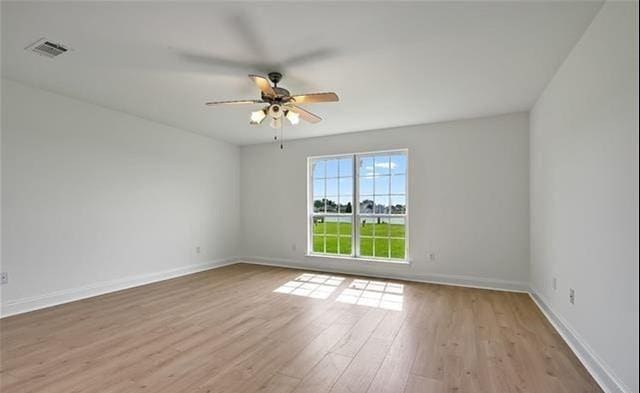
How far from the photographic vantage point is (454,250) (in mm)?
4531

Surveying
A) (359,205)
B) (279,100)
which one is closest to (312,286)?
(359,205)

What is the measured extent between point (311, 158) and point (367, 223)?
1.63m

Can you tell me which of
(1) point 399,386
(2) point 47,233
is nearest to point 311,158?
(2) point 47,233

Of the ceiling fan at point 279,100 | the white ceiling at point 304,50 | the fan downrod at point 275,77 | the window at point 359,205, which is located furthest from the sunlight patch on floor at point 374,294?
the fan downrod at point 275,77

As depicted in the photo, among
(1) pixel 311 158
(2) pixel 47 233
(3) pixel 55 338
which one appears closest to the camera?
(3) pixel 55 338

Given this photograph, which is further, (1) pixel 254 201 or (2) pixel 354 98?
(1) pixel 254 201

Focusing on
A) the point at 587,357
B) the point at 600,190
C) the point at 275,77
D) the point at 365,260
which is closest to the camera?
the point at 600,190

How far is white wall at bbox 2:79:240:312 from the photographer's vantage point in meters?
3.28

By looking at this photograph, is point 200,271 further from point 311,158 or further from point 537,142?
point 537,142

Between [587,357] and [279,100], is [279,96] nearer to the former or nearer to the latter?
[279,100]

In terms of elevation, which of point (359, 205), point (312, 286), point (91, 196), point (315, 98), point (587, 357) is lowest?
point (312, 286)

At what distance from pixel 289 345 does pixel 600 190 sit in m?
2.54

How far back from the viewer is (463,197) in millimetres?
4504

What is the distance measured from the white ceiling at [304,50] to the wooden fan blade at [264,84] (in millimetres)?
242
